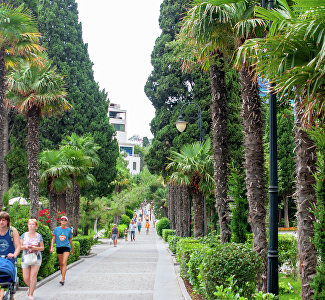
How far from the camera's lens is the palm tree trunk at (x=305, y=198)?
7.26 m

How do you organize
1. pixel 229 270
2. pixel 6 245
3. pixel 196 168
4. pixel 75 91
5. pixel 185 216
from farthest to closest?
pixel 75 91 < pixel 185 216 < pixel 196 168 < pixel 229 270 < pixel 6 245

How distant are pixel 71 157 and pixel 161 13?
1346 cm

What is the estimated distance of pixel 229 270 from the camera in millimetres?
8117

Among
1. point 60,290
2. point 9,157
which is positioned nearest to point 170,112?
point 9,157

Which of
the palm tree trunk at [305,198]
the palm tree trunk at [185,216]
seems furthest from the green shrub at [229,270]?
the palm tree trunk at [185,216]

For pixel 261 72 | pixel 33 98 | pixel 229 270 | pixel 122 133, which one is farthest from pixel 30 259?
pixel 122 133

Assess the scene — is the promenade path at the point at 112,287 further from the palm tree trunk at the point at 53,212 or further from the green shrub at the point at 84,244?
the green shrub at the point at 84,244

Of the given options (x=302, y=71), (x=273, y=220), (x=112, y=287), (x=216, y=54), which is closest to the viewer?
(x=302, y=71)

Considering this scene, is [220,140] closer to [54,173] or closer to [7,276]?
[7,276]

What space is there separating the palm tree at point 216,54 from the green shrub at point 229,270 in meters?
4.58

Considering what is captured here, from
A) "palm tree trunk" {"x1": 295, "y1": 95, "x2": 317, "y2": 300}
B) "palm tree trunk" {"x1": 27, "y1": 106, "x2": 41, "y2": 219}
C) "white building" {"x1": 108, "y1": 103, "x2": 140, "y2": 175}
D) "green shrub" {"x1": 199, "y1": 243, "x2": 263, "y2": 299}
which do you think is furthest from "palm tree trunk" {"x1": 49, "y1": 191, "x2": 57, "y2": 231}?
"white building" {"x1": 108, "y1": 103, "x2": 140, "y2": 175}

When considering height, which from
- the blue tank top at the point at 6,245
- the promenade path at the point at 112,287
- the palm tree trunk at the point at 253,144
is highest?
the palm tree trunk at the point at 253,144

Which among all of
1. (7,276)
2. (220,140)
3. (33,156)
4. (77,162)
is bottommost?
(7,276)

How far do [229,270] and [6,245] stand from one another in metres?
3.68
